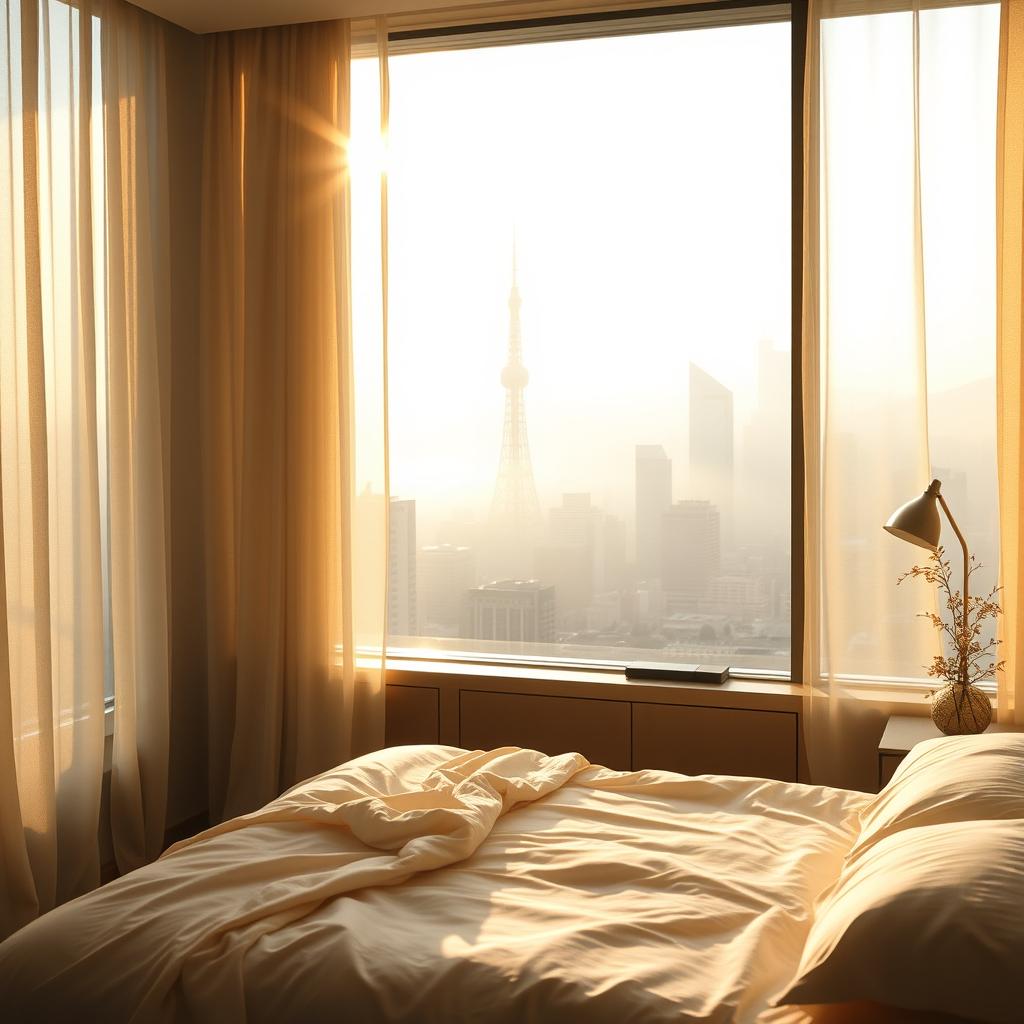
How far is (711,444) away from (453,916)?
2.22 m

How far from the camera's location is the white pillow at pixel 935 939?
4.52 ft

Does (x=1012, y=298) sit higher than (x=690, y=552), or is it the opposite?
(x=1012, y=298)

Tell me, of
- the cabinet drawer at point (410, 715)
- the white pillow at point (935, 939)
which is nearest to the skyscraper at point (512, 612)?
the cabinet drawer at point (410, 715)

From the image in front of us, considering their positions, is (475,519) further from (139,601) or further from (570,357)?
(139,601)

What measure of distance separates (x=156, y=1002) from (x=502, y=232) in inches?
114

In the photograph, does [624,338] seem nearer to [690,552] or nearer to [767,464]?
[767,464]

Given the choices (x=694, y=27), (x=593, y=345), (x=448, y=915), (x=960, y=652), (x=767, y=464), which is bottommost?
(x=448, y=915)

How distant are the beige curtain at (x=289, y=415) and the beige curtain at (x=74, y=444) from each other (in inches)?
12.0

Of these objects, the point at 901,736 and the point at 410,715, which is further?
the point at 410,715

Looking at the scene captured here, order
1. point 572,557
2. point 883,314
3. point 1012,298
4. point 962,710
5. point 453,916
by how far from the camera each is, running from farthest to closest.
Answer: point 572,557
point 883,314
point 1012,298
point 962,710
point 453,916

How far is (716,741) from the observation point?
3.43 meters

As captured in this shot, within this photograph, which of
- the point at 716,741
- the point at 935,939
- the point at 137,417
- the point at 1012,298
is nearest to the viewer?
the point at 935,939

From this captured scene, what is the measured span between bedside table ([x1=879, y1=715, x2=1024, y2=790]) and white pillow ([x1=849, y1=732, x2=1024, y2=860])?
595 mm

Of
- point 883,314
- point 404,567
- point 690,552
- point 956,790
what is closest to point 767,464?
point 690,552
